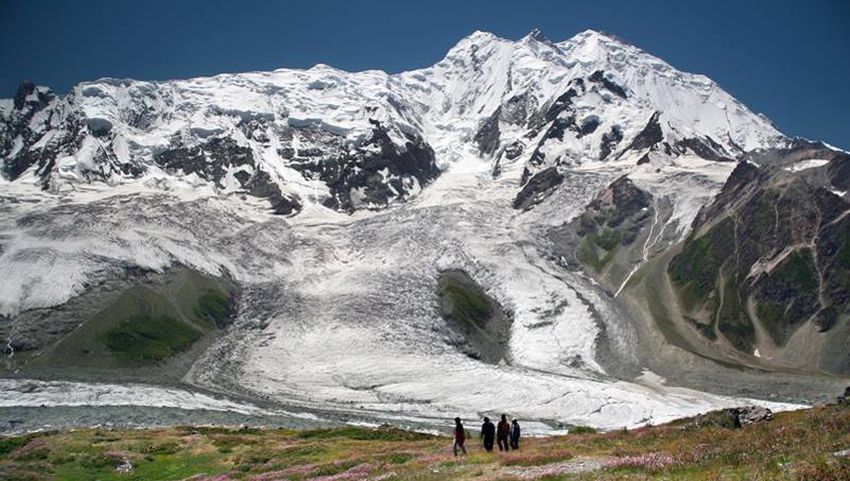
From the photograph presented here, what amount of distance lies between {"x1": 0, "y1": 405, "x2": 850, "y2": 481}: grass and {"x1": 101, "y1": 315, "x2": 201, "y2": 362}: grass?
83.9 meters

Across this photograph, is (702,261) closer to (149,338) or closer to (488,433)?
(149,338)

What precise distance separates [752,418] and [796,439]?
12287mm

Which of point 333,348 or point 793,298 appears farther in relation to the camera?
point 793,298

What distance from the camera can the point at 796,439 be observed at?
2453 centimetres

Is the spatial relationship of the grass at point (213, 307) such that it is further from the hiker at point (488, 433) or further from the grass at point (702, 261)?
the hiker at point (488, 433)

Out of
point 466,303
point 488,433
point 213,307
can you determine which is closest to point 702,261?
point 466,303

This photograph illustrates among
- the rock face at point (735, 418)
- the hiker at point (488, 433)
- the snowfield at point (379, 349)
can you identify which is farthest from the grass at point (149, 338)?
the rock face at point (735, 418)

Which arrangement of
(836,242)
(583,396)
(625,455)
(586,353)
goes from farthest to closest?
1. (836,242)
2. (586,353)
3. (583,396)
4. (625,455)

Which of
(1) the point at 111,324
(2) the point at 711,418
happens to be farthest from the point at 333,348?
(2) the point at 711,418

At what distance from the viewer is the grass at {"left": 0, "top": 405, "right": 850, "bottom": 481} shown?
72.5 ft

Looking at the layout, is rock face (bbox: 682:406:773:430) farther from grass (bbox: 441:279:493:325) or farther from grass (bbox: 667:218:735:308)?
grass (bbox: 667:218:735:308)

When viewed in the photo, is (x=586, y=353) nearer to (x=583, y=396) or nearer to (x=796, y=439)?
(x=583, y=396)

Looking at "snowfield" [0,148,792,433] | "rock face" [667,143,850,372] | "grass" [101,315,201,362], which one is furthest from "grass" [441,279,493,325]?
"grass" [101,315,201,362]

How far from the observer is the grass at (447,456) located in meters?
22.1
